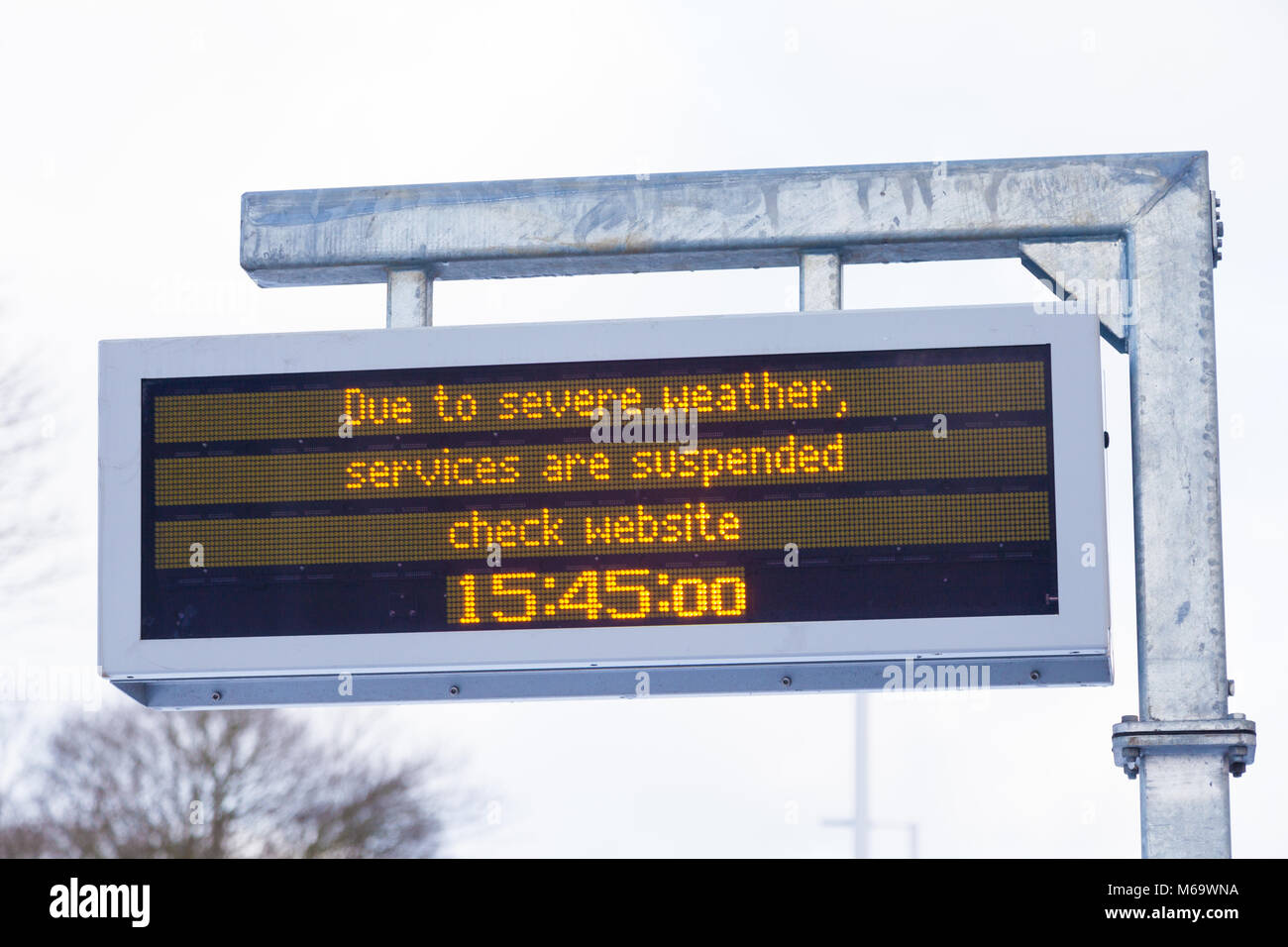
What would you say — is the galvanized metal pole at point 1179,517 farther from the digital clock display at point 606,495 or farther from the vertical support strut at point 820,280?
the vertical support strut at point 820,280

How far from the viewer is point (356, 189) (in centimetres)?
893

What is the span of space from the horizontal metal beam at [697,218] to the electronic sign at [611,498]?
0.61 metres

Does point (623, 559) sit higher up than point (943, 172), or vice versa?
point (943, 172)

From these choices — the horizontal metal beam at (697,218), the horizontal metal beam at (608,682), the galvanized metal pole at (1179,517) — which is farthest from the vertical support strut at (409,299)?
the galvanized metal pole at (1179,517)

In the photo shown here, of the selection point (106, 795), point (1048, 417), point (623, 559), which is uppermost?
point (1048, 417)

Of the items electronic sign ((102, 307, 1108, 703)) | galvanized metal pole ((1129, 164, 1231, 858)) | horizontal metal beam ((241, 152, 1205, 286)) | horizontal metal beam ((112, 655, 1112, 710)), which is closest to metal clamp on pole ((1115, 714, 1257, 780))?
galvanized metal pole ((1129, 164, 1231, 858))

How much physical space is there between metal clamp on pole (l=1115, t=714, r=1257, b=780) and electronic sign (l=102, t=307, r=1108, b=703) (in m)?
0.52

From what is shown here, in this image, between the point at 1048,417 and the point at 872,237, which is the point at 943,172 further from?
the point at 1048,417

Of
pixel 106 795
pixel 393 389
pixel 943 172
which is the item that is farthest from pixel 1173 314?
pixel 106 795

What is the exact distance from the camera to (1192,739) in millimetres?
7977

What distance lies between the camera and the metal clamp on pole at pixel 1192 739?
314 inches

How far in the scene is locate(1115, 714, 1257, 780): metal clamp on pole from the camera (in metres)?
7.96

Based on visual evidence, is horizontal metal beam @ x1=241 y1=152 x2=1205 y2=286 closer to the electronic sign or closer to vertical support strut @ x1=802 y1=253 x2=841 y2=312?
vertical support strut @ x1=802 y1=253 x2=841 y2=312

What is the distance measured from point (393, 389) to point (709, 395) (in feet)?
3.96
